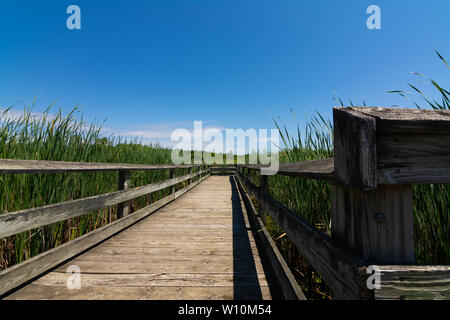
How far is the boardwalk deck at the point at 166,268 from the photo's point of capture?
172cm

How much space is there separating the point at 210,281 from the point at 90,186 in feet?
6.88

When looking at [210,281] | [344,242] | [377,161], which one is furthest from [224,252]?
[377,161]

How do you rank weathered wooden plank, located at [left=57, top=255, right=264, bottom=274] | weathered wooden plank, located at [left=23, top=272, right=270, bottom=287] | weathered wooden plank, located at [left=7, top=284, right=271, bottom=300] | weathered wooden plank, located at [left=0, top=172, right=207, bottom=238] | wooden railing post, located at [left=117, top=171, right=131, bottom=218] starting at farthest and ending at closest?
wooden railing post, located at [left=117, top=171, right=131, bottom=218], weathered wooden plank, located at [left=57, top=255, right=264, bottom=274], weathered wooden plank, located at [left=23, top=272, right=270, bottom=287], weathered wooden plank, located at [left=7, top=284, right=271, bottom=300], weathered wooden plank, located at [left=0, top=172, right=207, bottom=238]

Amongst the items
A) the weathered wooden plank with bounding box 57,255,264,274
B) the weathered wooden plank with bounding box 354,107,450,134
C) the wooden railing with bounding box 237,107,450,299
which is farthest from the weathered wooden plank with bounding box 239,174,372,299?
the weathered wooden plank with bounding box 57,255,264,274

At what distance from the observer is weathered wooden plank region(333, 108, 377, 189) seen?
2.04 feet

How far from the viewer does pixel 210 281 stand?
1.91 metres

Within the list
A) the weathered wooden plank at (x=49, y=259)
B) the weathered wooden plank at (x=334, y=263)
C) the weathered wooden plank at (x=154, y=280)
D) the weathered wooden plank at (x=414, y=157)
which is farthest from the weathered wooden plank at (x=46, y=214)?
the weathered wooden plank at (x=414, y=157)

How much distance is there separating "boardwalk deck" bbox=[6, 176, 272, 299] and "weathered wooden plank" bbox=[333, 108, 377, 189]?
146cm

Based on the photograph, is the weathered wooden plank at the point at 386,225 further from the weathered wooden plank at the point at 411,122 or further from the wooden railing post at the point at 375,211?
the weathered wooden plank at the point at 411,122

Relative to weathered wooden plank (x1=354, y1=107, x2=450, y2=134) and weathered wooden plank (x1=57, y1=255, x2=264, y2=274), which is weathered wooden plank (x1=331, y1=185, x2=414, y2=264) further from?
weathered wooden plank (x1=57, y1=255, x2=264, y2=274)

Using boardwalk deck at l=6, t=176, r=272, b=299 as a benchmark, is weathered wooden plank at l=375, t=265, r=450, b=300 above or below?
above

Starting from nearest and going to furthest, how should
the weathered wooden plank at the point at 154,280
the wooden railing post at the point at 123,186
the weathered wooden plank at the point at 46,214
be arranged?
1. the weathered wooden plank at the point at 46,214
2. the weathered wooden plank at the point at 154,280
3. the wooden railing post at the point at 123,186

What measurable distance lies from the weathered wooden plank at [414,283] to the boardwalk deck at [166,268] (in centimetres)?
124

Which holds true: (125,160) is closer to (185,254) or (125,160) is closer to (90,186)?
(90,186)
